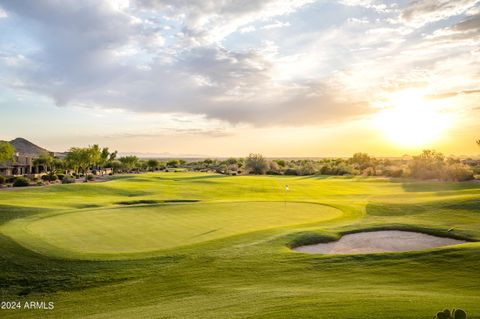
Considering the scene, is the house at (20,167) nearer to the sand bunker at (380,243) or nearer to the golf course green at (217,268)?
the golf course green at (217,268)

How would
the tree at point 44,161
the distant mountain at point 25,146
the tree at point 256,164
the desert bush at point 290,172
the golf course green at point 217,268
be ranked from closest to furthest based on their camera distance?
1. the golf course green at point 217,268
2. the desert bush at point 290,172
3. the tree at point 256,164
4. the tree at point 44,161
5. the distant mountain at point 25,146

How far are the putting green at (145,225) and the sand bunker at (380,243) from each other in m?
3.69

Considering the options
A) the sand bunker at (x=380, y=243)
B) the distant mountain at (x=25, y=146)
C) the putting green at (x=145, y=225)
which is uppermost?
the distant mountain at (x=25, y=146)

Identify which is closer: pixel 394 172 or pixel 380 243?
pixel 380 243

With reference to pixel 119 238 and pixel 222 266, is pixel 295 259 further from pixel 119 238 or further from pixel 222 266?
pixel 119 238

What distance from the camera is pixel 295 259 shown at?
12.5 meters

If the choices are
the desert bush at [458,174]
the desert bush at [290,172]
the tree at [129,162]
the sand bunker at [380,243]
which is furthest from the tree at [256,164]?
the sand bunker at [380,243]

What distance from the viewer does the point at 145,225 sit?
17.5 meters

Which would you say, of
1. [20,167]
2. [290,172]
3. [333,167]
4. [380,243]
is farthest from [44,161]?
[380,243]

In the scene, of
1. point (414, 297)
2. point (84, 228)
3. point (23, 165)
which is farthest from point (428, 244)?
point (23, 165)

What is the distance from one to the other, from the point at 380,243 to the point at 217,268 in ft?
24.4

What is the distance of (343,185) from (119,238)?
1493 inches

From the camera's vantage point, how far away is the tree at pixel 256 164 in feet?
259

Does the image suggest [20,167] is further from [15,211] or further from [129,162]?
[15,211]
